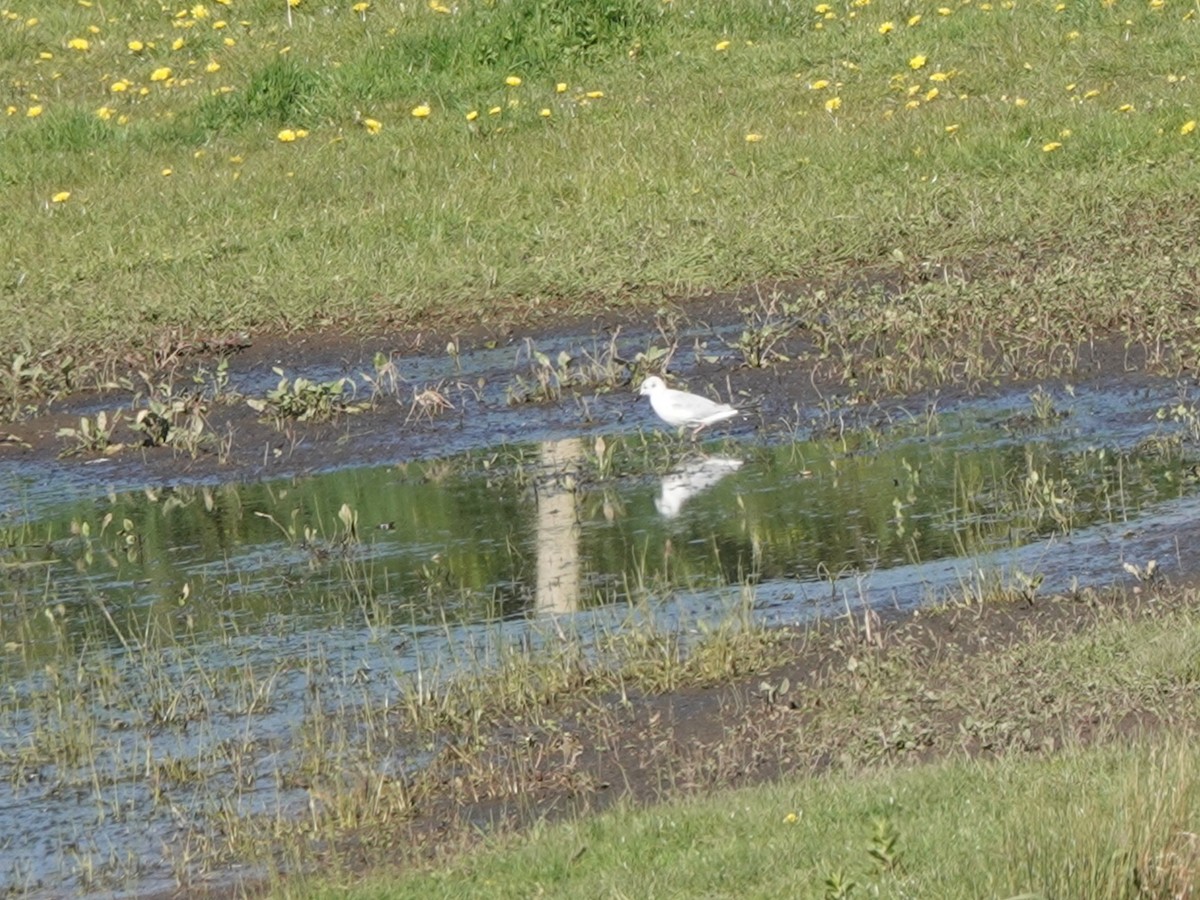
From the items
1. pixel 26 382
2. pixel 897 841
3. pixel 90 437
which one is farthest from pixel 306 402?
pixel 897 841

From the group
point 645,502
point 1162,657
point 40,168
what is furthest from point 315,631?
point 40,168

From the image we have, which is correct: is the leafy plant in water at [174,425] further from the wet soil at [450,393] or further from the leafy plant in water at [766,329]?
the leafy plant in water at [766,329]

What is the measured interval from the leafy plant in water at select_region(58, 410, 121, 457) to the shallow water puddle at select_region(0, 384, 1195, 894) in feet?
1.74

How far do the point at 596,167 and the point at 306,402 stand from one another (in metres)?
3.52

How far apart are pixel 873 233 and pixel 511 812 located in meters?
7.11

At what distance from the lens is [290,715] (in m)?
7.36

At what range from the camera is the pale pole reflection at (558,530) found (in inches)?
332

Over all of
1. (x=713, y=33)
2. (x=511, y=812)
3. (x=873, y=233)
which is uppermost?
(x=713, y=33)

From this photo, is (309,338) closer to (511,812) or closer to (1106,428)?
(1106,428)

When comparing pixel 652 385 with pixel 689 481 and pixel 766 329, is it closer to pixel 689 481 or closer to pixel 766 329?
pixel 689 481

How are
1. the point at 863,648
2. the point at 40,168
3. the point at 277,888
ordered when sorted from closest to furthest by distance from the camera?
the point at 277,888
the point at 863,648
the point at 40,168

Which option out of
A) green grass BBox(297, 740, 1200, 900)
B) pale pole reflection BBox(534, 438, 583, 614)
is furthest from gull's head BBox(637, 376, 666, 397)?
green grass BBox(297, 740, 1200, 900)

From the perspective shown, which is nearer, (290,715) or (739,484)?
(290,715)

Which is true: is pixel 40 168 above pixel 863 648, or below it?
above
